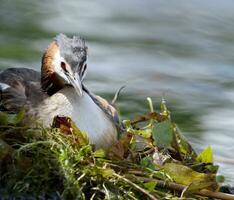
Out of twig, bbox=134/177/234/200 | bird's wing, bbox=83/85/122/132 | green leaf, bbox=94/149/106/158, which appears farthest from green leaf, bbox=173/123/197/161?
green leaf, bbox=94/149/106/158

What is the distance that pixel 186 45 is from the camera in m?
12.4

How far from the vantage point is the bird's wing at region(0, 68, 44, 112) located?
6.66m

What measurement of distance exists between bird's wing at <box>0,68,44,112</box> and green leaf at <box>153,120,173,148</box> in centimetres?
86

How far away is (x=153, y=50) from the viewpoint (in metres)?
12.0

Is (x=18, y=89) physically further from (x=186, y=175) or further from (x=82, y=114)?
(x=186, y=175)

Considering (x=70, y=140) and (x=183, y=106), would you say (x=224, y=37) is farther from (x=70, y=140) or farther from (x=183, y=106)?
(x=70, y=140)

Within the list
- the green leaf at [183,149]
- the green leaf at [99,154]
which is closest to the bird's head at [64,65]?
the green leaf at [99,154]

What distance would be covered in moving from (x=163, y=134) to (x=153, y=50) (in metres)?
5.72

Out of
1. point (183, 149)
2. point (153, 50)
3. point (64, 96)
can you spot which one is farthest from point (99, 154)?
point (153, 50)

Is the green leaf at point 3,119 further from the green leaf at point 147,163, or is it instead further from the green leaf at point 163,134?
the green leaf at point 163,134

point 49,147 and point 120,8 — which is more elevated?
point 49,147

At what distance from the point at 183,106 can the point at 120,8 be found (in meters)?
4.08

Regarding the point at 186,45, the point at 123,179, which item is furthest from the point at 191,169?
the point at 186,45

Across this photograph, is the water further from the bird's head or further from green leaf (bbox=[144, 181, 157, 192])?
green leaf (bbox=[144, 181, 157, 192])
